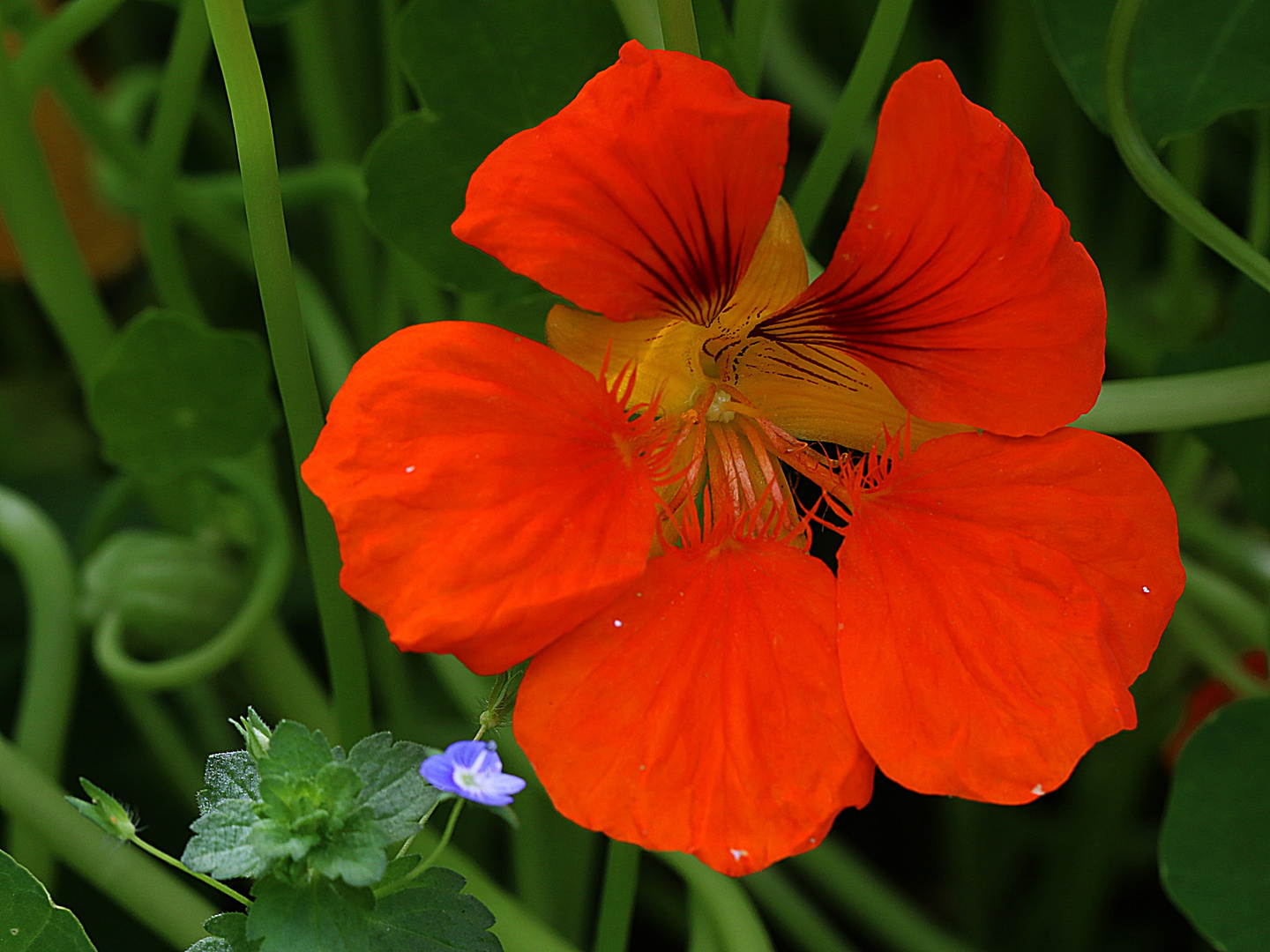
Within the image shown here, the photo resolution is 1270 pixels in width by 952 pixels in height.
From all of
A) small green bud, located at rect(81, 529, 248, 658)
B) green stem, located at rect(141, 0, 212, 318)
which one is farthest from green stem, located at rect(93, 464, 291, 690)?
green stem, located at rect(141, 0, 212, 318)

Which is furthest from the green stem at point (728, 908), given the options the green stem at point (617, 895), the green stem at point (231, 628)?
the green stem at point (231, 628)

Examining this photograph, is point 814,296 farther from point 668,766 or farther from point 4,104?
point 4,104

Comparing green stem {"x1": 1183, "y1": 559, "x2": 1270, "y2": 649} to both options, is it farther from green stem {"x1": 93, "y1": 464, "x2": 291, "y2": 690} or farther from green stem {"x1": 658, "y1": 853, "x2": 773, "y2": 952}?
green stem {"x1": 93, "y1": 464, "x2": 291, "y2": 690}

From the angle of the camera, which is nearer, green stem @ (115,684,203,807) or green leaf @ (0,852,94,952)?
green leaf @ (0,852,94,952)

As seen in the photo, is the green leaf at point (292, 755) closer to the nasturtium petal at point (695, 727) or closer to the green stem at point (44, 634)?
the nasturtium petal at point (695, 727)

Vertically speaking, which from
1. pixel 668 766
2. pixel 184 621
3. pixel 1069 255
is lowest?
pixel 184 621

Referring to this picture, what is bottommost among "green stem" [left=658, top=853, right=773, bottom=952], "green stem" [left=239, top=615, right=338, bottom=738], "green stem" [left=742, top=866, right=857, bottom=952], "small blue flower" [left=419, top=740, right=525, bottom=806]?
"green stem" [left=742, top=866, right=857, bottom=952]

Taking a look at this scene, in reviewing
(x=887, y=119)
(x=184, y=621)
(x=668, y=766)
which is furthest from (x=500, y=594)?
(x=184, y=621)
